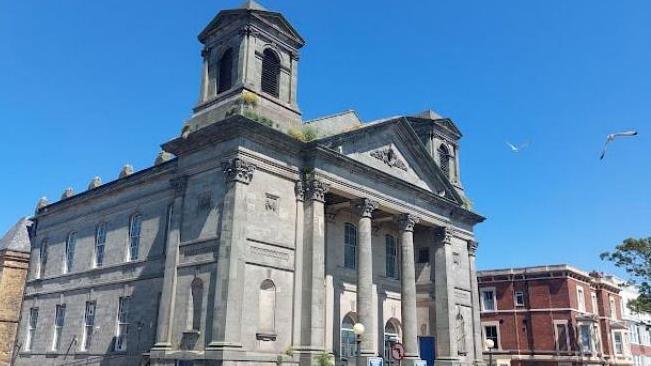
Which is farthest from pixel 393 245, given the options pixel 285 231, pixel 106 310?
pixel 106 310

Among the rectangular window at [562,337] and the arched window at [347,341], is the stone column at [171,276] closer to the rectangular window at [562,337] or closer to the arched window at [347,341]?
the arched window at [347,341]

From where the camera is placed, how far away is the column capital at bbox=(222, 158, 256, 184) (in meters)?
23.5

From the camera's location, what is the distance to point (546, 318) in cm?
4844

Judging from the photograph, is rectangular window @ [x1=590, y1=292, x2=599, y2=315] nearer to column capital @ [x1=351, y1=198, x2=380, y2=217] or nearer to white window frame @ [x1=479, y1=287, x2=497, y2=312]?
white window frame @ [x1=479, y1=287, x2=497, y2=312]

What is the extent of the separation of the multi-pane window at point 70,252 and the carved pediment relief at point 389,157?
61.8 feet

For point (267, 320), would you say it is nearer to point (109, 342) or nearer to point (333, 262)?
point (333, 262)

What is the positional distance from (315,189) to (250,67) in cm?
608

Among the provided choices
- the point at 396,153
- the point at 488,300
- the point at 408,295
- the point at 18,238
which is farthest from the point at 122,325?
the point at 488,300

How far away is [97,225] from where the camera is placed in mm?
33688

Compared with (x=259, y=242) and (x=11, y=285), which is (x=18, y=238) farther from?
(x=259, y=242)

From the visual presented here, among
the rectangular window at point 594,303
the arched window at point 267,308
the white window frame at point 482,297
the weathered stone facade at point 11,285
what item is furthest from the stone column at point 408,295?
the rectangular window at point 594,303

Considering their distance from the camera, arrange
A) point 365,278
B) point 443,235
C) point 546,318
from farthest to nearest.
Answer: point 546,318 → point 443,235 → point 365,278

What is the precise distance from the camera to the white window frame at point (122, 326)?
28828mm

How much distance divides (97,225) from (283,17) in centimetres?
1611
